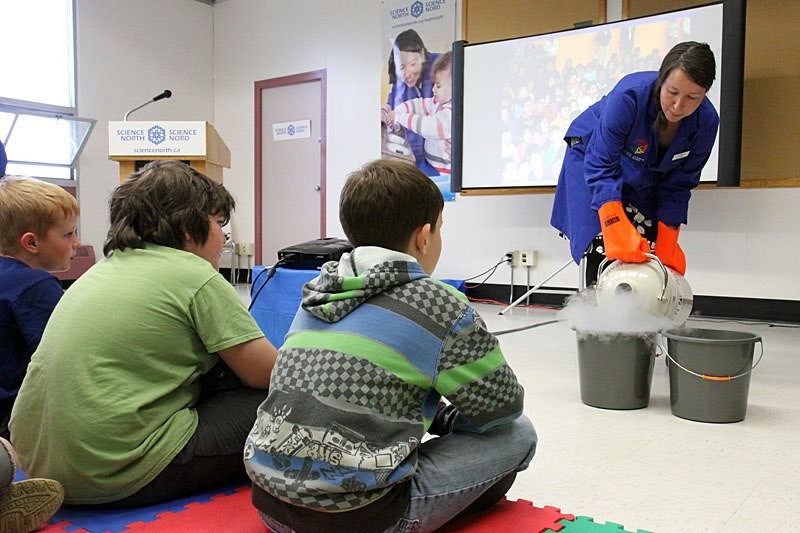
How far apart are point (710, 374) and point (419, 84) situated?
4.05m

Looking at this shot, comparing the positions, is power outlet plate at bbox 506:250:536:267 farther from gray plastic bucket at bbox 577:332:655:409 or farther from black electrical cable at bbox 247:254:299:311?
gray plastic bucket at bbox 577:332:655:409

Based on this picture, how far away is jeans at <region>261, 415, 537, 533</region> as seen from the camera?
1.11 metres

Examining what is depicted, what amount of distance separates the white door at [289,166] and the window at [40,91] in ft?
5.28

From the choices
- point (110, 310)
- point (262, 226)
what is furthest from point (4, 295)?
point (262, 226)

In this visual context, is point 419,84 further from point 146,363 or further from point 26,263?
point 146,363

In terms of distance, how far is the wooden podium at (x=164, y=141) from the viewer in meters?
4.36

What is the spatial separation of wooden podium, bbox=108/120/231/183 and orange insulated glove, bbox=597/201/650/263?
283 cm

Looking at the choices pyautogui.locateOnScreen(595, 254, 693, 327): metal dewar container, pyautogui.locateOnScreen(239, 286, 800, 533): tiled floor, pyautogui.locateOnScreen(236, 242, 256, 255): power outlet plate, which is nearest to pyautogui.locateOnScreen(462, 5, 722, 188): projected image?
pyautogui.locateOnScreen(595, 254, 693, 327): metal dewar container

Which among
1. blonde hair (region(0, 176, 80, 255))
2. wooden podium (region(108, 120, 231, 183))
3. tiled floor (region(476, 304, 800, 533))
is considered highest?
wooden podium (region(108, 120, 231, 183))

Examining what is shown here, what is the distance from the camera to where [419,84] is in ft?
18.2

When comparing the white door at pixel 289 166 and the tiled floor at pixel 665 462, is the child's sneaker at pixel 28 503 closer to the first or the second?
the tiled floor at pixel 665 462

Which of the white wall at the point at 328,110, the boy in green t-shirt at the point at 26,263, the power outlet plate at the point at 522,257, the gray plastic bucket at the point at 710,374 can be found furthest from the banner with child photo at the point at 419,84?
the boy in green t-shirt at the point at 26,263

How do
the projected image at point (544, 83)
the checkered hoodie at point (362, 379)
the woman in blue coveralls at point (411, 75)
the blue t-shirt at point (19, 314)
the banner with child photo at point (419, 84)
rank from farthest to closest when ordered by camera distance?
the woman in blue coveralls at point (411, 75) → the banner with child photo at point (419, 84) → the projected image at point (544, 83) → the blue t-shirt at point (19, 314) → the checkered hoodie at point (362, 379)

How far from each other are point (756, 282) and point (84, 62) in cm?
566
